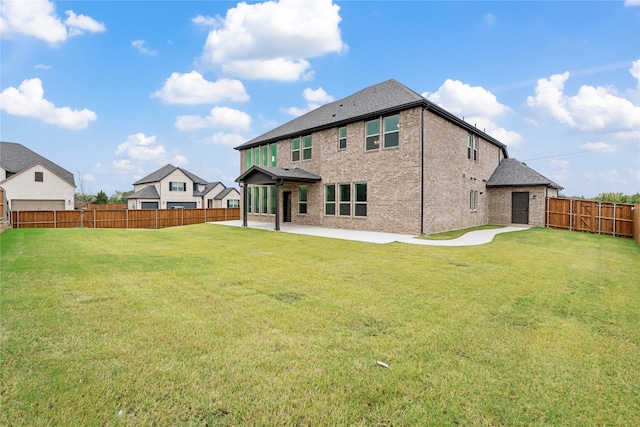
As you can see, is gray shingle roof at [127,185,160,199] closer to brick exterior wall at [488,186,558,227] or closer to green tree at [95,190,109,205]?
green tree at [95,190,109,205]

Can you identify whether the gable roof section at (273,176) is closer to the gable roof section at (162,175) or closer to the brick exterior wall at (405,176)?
the brick exterior wall at (405,176)

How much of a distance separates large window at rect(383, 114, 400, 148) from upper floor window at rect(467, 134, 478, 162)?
21.1 ft

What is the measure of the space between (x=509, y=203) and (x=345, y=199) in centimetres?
1195

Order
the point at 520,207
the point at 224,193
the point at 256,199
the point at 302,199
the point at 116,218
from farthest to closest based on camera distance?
the point at 224,193
the point at 116,218
the point at 256,199
the point at 520,207
the point at 302,199

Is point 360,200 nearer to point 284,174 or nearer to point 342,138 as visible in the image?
point 342,138

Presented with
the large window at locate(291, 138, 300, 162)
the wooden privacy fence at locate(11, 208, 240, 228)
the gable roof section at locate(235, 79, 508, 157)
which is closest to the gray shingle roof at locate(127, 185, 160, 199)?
the wooden privacy fence at locate(11, 208, 240, 228)

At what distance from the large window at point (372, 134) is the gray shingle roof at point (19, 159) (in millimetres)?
32459

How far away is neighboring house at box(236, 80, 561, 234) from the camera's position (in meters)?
14.3

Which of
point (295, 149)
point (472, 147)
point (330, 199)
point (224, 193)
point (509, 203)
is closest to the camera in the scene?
point (330, 199)

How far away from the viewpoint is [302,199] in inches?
776

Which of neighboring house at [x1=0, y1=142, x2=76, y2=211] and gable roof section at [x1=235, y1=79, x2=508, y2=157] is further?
neighboring house at [x1=0, y1=142, x2=76, y2=211]

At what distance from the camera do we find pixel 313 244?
11.3 metres

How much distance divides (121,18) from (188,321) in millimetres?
16178

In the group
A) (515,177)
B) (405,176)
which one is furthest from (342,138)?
(515,177)
